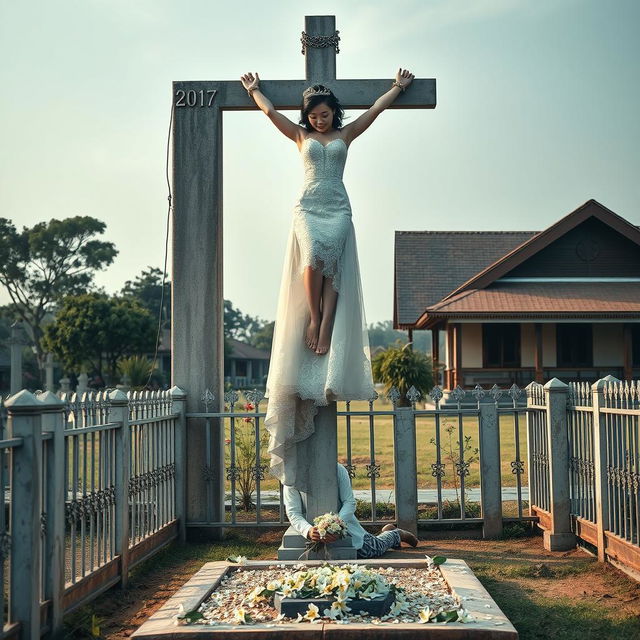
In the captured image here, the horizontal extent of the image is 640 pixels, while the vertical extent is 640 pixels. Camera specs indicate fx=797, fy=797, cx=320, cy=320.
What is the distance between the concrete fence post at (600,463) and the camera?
5867 millimetres

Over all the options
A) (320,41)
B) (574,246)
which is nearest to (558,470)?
(320,41)

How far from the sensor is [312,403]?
17.8 feet

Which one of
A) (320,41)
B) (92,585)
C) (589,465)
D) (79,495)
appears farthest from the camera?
(320,41)

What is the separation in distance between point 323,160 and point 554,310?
1992 centimetres

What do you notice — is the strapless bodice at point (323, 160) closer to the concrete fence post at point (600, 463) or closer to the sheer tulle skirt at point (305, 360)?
the sheer tulle skirt at point (305, 360)

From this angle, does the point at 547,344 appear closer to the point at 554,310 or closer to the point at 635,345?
the point at 554,310

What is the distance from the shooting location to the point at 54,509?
431 cm

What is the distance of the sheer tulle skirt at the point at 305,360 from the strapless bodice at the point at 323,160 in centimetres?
33

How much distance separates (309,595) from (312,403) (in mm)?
1577

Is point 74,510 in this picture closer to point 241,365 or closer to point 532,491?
point 532,491

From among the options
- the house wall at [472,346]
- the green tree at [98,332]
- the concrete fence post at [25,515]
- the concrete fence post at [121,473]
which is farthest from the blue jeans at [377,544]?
the green tree at [98,332]

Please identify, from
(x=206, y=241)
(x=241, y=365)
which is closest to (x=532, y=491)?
(x=206, y=241)

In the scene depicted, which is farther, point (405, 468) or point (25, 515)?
point (405, 468)

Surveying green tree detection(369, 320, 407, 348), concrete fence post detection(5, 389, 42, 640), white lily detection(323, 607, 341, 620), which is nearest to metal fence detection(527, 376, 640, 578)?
white lily detection(323, 607, 341, 620)
